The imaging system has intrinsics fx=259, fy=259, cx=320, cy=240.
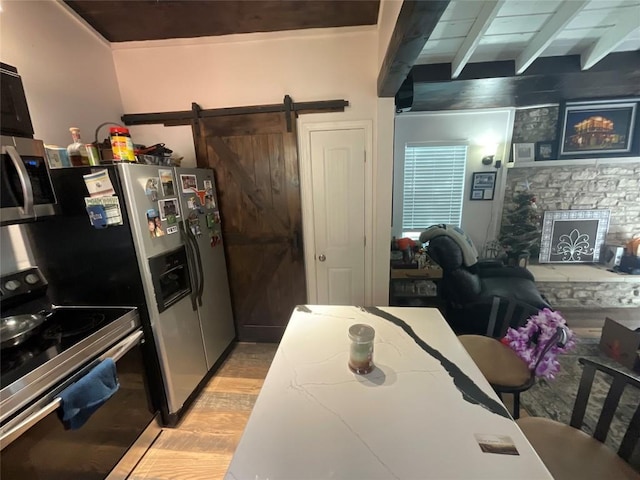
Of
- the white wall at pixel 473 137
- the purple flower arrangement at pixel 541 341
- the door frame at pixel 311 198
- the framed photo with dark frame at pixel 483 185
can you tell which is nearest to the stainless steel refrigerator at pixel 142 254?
the door frame at pixel 311 198

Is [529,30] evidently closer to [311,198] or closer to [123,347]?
[311,198]

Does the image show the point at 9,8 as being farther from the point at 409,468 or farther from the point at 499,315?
the point at 499,315

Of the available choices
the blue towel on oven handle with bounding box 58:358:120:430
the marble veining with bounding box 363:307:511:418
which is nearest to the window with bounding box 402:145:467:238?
the marble veining with bounding box 363:307:511:418

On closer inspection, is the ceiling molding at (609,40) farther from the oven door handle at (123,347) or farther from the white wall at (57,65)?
the white wall at (57,65)

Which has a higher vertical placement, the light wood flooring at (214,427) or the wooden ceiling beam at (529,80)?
the wooden ceiling beam at (529,80)

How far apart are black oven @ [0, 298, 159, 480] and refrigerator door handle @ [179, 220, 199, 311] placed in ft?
1.39

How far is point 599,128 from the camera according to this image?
3.35 m

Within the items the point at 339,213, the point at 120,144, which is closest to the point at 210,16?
the point at 120,144

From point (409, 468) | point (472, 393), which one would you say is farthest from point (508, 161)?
point (409, 468)

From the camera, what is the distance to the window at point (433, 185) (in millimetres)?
3762

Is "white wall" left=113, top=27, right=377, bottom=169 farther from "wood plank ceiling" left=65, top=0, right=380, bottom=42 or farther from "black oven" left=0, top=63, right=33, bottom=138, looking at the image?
"black oven" left=0, top=63, right=33, bottom=138

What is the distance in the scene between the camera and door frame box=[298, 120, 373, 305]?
224 centimetres

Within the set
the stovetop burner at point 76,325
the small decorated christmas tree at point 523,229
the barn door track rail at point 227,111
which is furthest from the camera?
the small decorated christmas tree at point 523,229

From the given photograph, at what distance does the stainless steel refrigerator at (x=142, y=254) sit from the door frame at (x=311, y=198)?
93 centimetres
